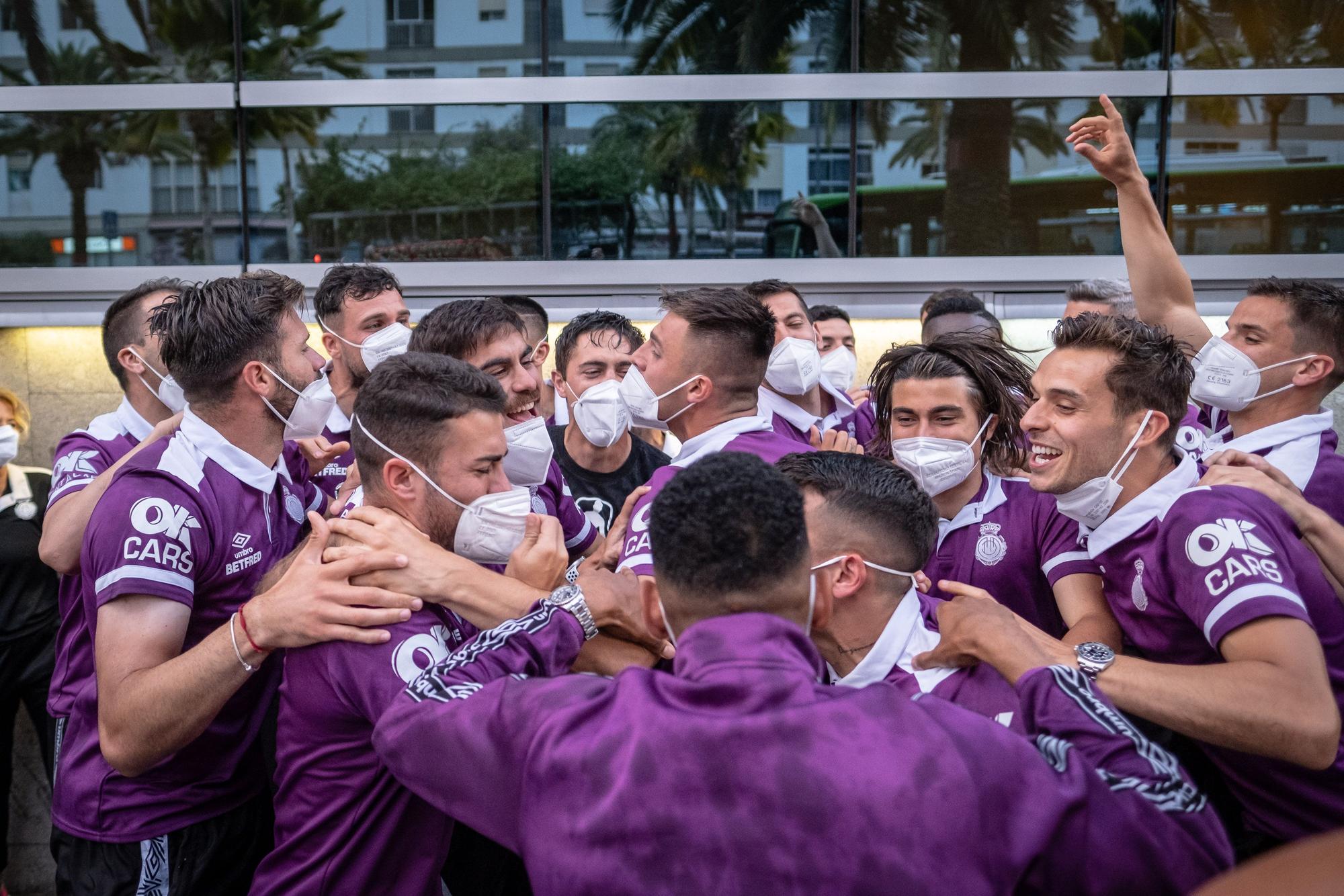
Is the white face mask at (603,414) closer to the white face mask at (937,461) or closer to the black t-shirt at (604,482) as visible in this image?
the black t-shirt at (604,482)

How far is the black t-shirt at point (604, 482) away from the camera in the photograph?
4.22m

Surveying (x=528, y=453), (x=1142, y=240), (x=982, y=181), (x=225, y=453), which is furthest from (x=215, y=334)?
(x=982, y=181)

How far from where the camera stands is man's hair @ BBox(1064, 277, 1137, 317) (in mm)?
5133

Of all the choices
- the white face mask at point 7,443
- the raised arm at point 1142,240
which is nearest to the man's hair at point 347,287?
the white face mask at point 7,443

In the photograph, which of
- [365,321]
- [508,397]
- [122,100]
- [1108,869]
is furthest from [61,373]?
[1108,869]

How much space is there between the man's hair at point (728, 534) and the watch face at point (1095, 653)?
3.39 feet

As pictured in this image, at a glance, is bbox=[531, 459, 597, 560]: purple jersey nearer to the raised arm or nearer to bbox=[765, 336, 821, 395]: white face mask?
bbox=[765, 336, 821, 395]: white face mask

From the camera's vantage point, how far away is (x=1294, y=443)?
3.49 meters

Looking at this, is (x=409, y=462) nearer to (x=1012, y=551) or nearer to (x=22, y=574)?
(x=1012, y=551)

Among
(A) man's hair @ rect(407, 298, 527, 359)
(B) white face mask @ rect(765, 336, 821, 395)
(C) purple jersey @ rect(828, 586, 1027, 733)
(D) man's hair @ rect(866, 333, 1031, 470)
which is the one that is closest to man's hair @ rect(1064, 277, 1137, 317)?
(B) white face mask @ rect(765, 336, 821, 395)

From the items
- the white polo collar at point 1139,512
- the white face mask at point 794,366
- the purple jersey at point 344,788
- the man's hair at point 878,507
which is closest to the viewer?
the purple jersey at point 344,788

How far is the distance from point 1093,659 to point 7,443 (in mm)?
4264

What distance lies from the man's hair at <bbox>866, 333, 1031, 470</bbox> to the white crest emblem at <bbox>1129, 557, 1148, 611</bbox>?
31.1 inches

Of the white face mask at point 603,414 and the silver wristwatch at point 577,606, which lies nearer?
the silver wristwatch at point 577,606
